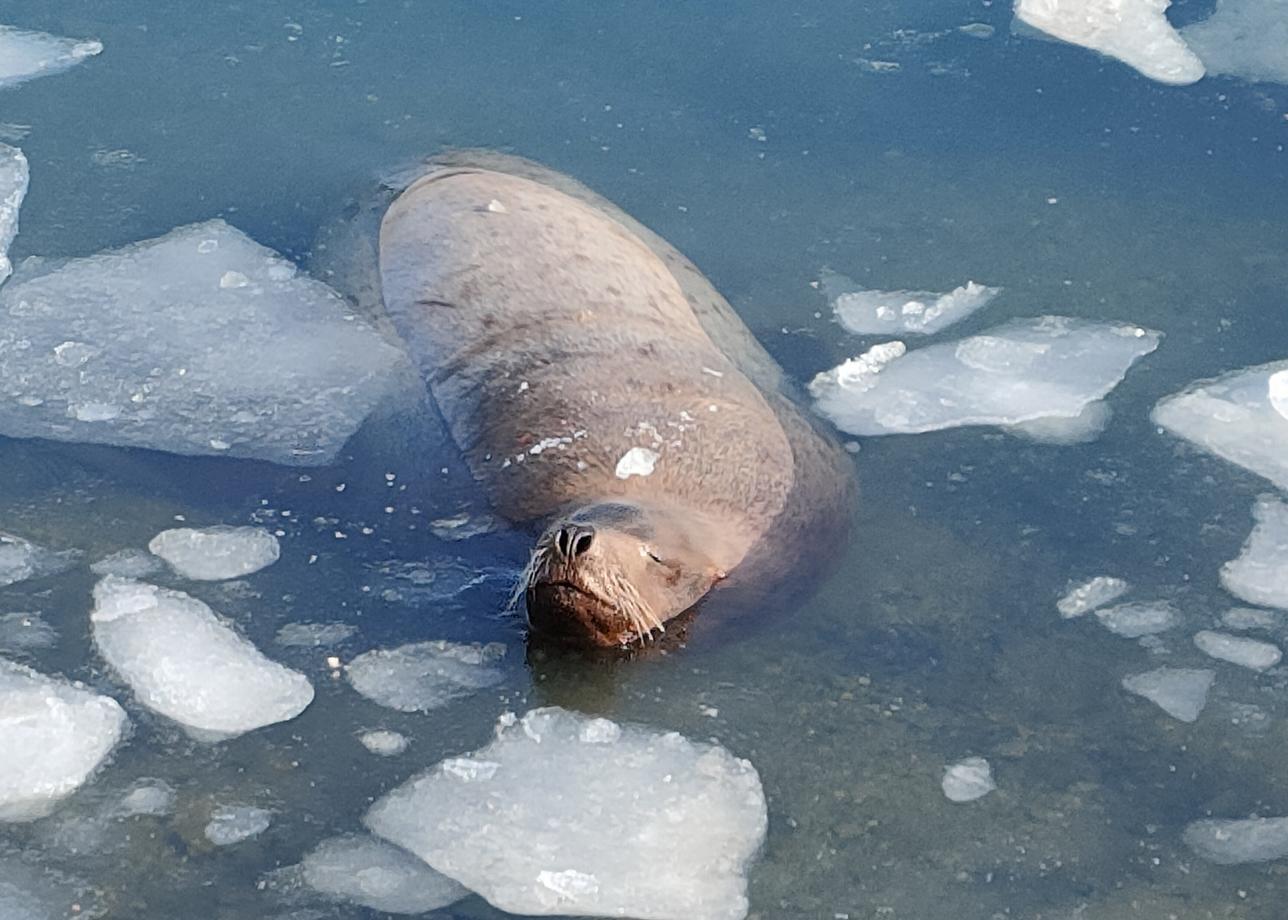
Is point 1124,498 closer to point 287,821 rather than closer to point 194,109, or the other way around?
point 287,821

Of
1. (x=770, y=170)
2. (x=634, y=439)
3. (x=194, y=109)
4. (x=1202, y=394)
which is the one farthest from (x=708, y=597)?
(x=194, y=109)

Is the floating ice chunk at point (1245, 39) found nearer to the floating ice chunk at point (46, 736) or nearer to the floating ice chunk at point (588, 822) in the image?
the floating ice chunk at point (588, 822)

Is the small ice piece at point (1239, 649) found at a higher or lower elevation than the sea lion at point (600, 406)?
lower

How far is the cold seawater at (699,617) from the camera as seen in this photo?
323 cm

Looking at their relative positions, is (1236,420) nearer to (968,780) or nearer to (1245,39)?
(968,780)

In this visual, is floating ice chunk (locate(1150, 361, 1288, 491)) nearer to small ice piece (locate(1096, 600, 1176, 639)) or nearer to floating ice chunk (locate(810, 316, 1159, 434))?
floating ice chunk (locate(810, 316, 1159, 434))

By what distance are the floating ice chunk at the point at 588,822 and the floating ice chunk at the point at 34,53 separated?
3637 mm

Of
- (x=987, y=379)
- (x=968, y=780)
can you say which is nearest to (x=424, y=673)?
(x=968, y=780)

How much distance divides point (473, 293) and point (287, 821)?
5.84 feet

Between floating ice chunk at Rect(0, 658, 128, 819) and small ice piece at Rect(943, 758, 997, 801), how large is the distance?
157cm

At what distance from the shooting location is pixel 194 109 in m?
5.99

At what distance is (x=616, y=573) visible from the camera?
355cm

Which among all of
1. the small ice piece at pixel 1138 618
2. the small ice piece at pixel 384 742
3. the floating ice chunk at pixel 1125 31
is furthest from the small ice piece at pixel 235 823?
the floating ice chunk at pixel 1125 31

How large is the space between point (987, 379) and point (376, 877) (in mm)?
2332
